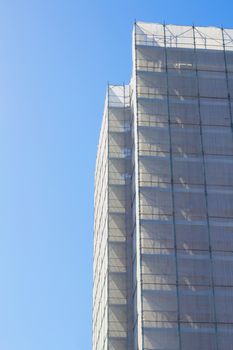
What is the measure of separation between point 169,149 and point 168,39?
1226 centimetres

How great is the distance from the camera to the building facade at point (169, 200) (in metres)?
51.3

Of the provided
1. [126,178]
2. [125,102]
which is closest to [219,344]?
[126,178]

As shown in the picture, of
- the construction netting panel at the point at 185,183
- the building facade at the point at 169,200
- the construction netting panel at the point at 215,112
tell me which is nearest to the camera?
the construction netting panel at the point at 185,183

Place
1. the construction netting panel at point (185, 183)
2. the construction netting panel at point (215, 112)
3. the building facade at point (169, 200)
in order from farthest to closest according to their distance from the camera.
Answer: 1. the construction netting panel at point (215, 112)
2. the building facade at point (169, 200)
3. the construction netting panel at point (185, 183)

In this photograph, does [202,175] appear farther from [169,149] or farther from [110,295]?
[110,295]

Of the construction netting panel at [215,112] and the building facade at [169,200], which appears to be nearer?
the building facade at [169,200]

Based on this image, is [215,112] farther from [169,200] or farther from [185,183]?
[169,200]

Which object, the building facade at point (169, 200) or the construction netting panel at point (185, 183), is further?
the building facade at point (169, 200)

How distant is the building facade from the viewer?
51312 millimetres

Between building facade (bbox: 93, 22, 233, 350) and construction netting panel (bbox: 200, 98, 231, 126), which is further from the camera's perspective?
construction netting panel (bbox: 200, 98, 231, 126)

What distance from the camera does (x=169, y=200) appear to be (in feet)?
182

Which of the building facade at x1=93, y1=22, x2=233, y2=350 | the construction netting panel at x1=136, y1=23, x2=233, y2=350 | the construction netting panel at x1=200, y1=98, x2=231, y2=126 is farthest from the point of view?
the construction netting panel at x1=200, y1=98, x2=231, y2=126

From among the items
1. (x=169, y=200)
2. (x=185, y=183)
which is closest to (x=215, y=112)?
(x=185, y=183)

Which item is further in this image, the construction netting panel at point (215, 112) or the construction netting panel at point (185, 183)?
the construction netting panel at point (215, 112)
